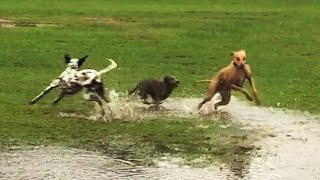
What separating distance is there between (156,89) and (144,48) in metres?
7.22

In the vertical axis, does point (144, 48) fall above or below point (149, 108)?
above

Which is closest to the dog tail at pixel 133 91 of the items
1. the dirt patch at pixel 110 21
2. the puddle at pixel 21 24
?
the puddle at pixel 21 24

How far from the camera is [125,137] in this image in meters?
12.9

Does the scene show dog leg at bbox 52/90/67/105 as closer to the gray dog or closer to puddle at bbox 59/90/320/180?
puddle at bbox 59/90/320/180

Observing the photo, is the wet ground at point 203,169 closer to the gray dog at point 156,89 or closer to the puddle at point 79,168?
the puddle at point 79,168

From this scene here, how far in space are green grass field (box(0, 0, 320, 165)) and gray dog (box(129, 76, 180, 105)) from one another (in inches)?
41.3

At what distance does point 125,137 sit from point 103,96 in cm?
158

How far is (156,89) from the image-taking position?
15.4 m

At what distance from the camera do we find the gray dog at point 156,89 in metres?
15.4

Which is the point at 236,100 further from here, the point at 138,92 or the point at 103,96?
the point at 103,96

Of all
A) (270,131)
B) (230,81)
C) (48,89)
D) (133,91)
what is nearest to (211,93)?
(230,81)

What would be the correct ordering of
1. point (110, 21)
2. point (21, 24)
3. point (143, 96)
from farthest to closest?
point (110, 21)
point (21, 24)
point (143, 96)

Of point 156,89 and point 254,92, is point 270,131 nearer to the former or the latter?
point 254,92

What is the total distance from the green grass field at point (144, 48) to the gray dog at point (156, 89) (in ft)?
3.45
